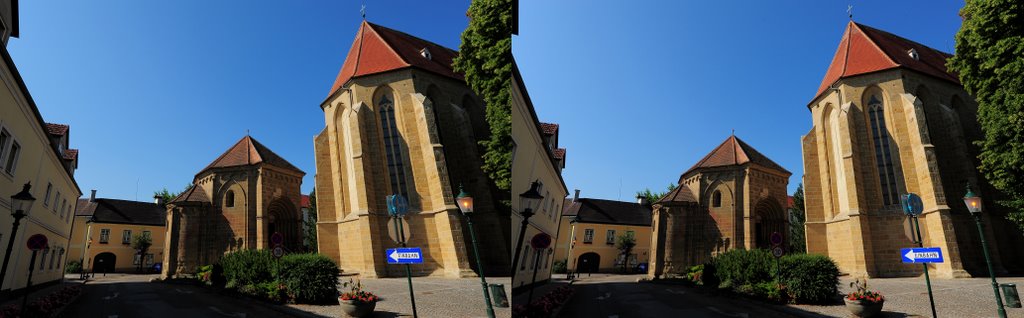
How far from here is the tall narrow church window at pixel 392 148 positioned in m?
4.95

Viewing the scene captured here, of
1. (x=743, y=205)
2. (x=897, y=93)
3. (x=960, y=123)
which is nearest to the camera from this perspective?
(x=743, y=205)

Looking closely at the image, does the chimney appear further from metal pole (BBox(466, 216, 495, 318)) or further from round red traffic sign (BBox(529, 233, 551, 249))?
metal pole (BBox(466, 216, 495, 318))

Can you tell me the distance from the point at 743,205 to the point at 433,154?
3.35m

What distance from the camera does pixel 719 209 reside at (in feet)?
17.0

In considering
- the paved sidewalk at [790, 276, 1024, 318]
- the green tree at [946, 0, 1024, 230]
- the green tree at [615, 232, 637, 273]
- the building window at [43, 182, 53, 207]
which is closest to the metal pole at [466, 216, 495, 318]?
the green tree at [615, 232, 637, 273]

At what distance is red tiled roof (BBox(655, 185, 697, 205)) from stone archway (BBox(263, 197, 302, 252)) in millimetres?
3418

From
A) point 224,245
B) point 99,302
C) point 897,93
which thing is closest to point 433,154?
point 224,245

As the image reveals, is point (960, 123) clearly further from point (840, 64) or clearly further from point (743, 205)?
point (743, 205)

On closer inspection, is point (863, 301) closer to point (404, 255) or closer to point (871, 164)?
point (871, 164)

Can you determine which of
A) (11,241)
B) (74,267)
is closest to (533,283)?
(74,267)

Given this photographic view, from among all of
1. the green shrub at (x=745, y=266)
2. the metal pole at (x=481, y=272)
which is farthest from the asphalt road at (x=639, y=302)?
the metal pole at (x=481, y=272)

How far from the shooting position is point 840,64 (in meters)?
8.57

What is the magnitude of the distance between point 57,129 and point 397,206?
332cm

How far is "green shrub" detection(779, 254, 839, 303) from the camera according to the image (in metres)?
5.38
